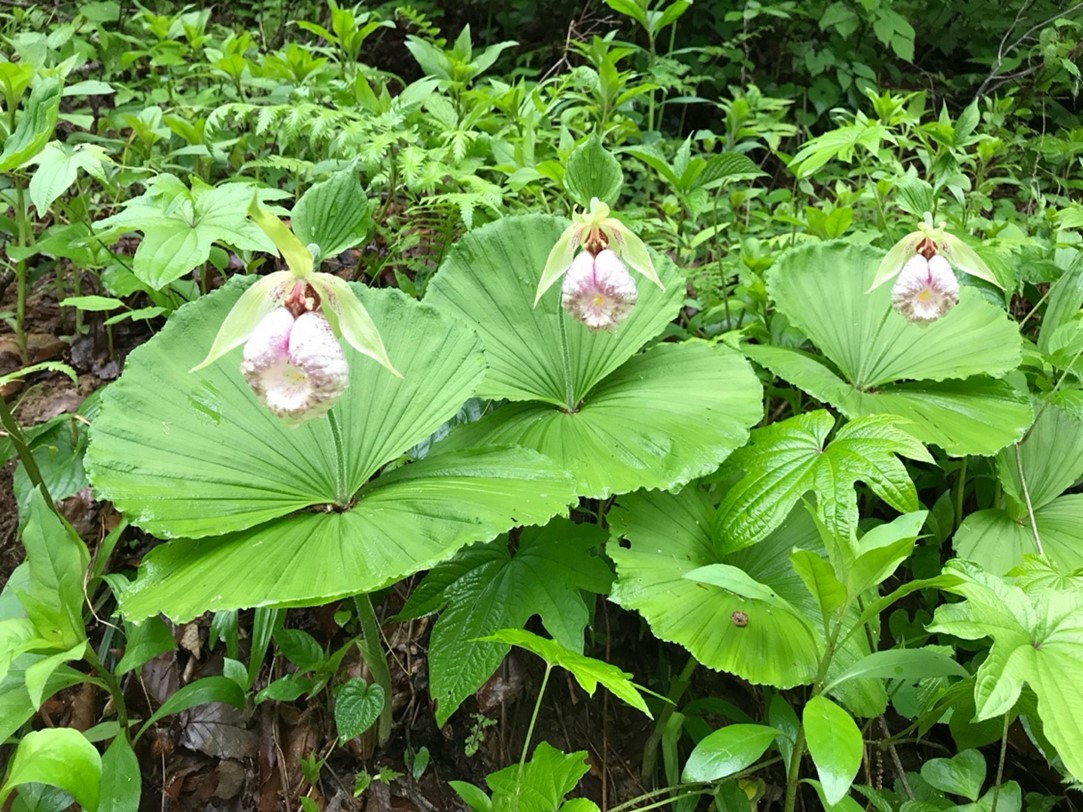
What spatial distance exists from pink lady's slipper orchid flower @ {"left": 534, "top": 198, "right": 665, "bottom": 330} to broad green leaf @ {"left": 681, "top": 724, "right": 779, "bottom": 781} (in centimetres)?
79

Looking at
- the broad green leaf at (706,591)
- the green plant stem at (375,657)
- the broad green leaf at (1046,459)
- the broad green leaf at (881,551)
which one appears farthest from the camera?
the broad green leaf at (1046,459)

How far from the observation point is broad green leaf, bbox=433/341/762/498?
1362 millimetres

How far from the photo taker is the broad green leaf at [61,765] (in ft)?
3.34

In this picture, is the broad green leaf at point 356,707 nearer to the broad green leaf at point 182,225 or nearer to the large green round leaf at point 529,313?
the large green round leaf at point 529,313

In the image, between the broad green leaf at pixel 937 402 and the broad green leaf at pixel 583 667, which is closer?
the broad green leaf at pixel 583 667

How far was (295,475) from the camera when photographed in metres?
1.29

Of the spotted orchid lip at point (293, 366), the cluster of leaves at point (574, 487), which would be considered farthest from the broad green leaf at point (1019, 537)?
the spotted orchid lip at point (293, 366)

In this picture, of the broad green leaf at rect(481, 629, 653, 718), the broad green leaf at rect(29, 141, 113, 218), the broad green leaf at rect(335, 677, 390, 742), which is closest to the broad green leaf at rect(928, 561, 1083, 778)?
the broad green leaf at rect(481, 629, 653, 718)

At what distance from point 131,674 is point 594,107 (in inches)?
86.2

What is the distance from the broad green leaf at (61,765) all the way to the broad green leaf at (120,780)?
0.26 m

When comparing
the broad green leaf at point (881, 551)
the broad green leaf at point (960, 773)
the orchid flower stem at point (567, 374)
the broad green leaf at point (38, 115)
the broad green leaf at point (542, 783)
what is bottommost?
the broad green leaf at point (960, 773)

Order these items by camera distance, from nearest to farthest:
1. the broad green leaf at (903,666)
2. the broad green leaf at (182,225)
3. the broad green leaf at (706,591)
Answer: the broad green leaf at (903,666) < the broad green leaf at (706,591) < the broad green leaf at (182,225)

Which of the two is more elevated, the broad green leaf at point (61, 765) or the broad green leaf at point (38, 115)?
the broad green leaf at point (38, 115)

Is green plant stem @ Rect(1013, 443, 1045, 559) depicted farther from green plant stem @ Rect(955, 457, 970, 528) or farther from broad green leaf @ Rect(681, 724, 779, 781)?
broad green leaf @ Rect(681, 724, 779, 781)
